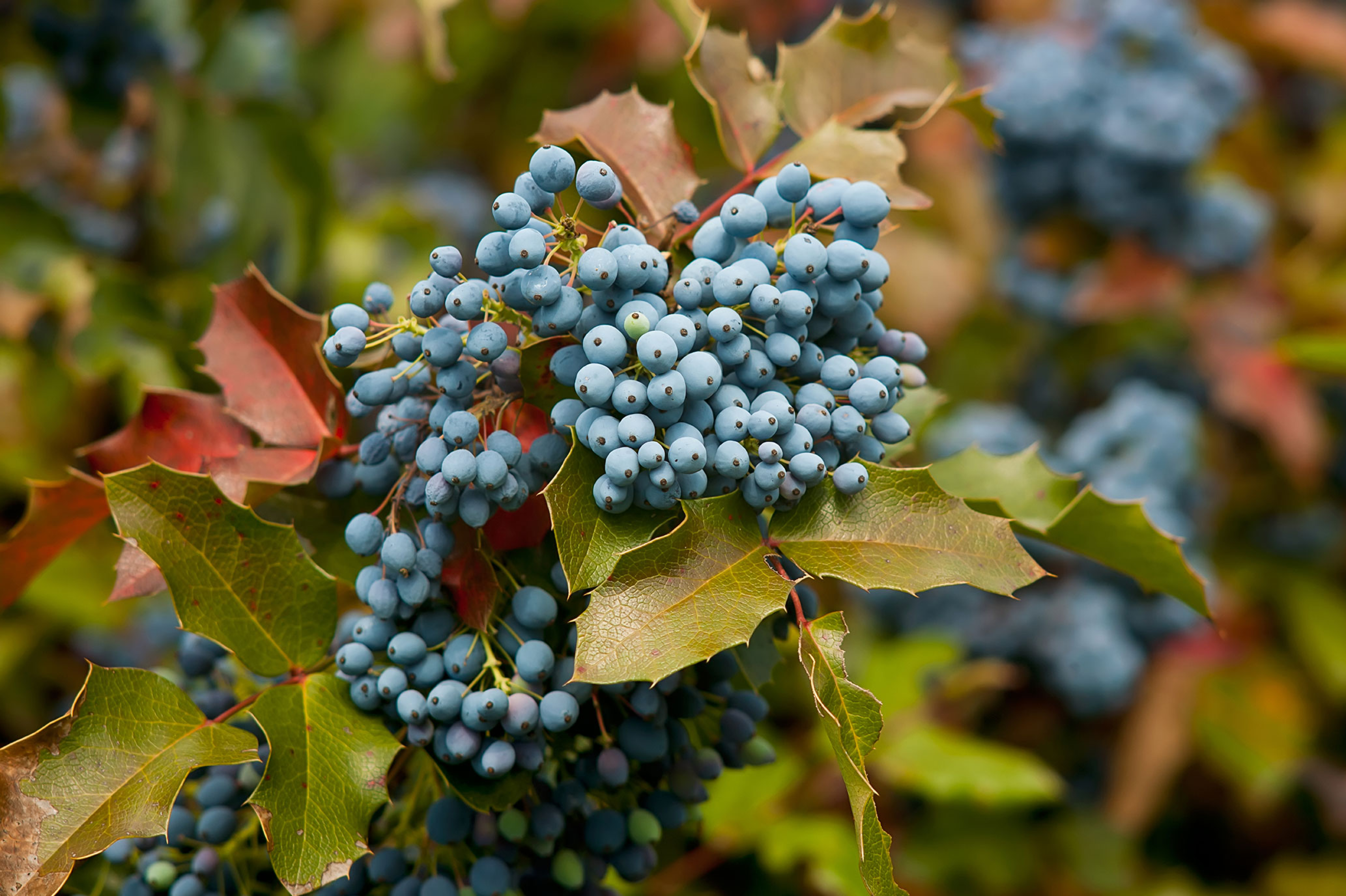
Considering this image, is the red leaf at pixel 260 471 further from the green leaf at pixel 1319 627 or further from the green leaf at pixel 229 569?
the green leaf at pixel 1319 627

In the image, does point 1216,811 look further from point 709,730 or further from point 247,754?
point 247,754

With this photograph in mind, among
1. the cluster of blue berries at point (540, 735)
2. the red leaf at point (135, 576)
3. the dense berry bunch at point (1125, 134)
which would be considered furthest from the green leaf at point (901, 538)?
the dense berry bunch at point (1125, 134)

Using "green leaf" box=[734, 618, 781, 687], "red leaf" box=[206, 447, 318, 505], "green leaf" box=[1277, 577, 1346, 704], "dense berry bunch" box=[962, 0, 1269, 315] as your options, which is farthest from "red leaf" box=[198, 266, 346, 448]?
"green leaf" box=[1277, 577, 1346, 704]

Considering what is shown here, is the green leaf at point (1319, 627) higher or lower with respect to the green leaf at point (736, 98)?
lower

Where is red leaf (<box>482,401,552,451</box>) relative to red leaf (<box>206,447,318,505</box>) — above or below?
above

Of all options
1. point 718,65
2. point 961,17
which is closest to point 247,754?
point 718,65

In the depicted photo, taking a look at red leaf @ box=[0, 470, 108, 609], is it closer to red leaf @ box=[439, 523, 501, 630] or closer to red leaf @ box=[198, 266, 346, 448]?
red leaf @ box=[198, 266, 346, 448]

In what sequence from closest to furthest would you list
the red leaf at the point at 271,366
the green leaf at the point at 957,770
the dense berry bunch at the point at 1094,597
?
the red leaf at the point at 271,366 < the green leaf at the point at 957,770 < the dense berry bunch at the point at 1094,597
